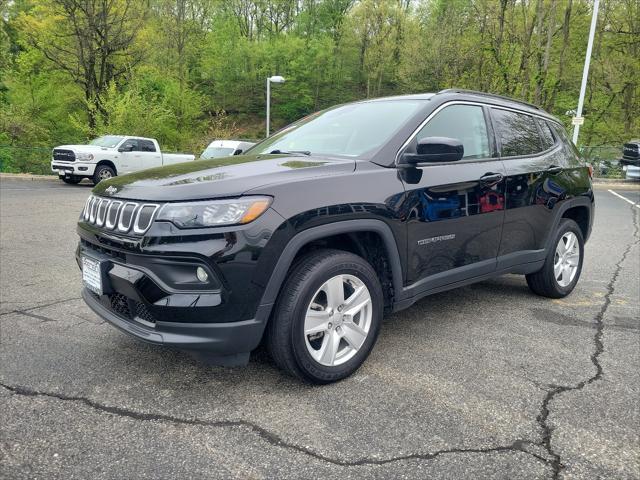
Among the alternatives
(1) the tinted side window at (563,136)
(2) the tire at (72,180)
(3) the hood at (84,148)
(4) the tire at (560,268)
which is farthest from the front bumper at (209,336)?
(2) the tire at (72,180)

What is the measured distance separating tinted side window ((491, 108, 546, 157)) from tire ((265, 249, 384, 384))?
1826mm

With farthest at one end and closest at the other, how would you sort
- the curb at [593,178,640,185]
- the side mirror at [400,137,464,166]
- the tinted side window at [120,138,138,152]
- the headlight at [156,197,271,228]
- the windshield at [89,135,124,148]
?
the curb at [593,178,640,185], the tinted side window at [120,138,138,152], the windshield at [89,135,124,148], the side mirror at [400,137,464,166], the headlight at [156,197,271,228]

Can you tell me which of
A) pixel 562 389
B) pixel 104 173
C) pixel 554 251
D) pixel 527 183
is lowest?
pixel 104 173

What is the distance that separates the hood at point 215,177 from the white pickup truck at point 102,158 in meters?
13.8

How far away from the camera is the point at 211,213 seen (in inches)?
93.0

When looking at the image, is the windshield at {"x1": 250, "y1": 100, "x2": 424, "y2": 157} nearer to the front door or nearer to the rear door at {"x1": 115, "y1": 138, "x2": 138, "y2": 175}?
the front door

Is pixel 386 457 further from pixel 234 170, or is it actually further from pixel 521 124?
pixel 521 124

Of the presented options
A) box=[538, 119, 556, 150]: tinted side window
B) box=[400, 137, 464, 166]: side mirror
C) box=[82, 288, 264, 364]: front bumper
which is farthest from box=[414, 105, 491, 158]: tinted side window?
box=[82, 288, 264, 364]: front bumper

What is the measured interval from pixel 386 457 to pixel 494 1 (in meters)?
26.3

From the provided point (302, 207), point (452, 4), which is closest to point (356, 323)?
point (302, 207)

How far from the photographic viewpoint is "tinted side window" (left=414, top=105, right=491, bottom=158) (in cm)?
337

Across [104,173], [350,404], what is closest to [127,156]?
[104,173]

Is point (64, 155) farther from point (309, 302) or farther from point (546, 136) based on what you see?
point (309, 302)

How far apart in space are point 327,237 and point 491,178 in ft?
5.06
